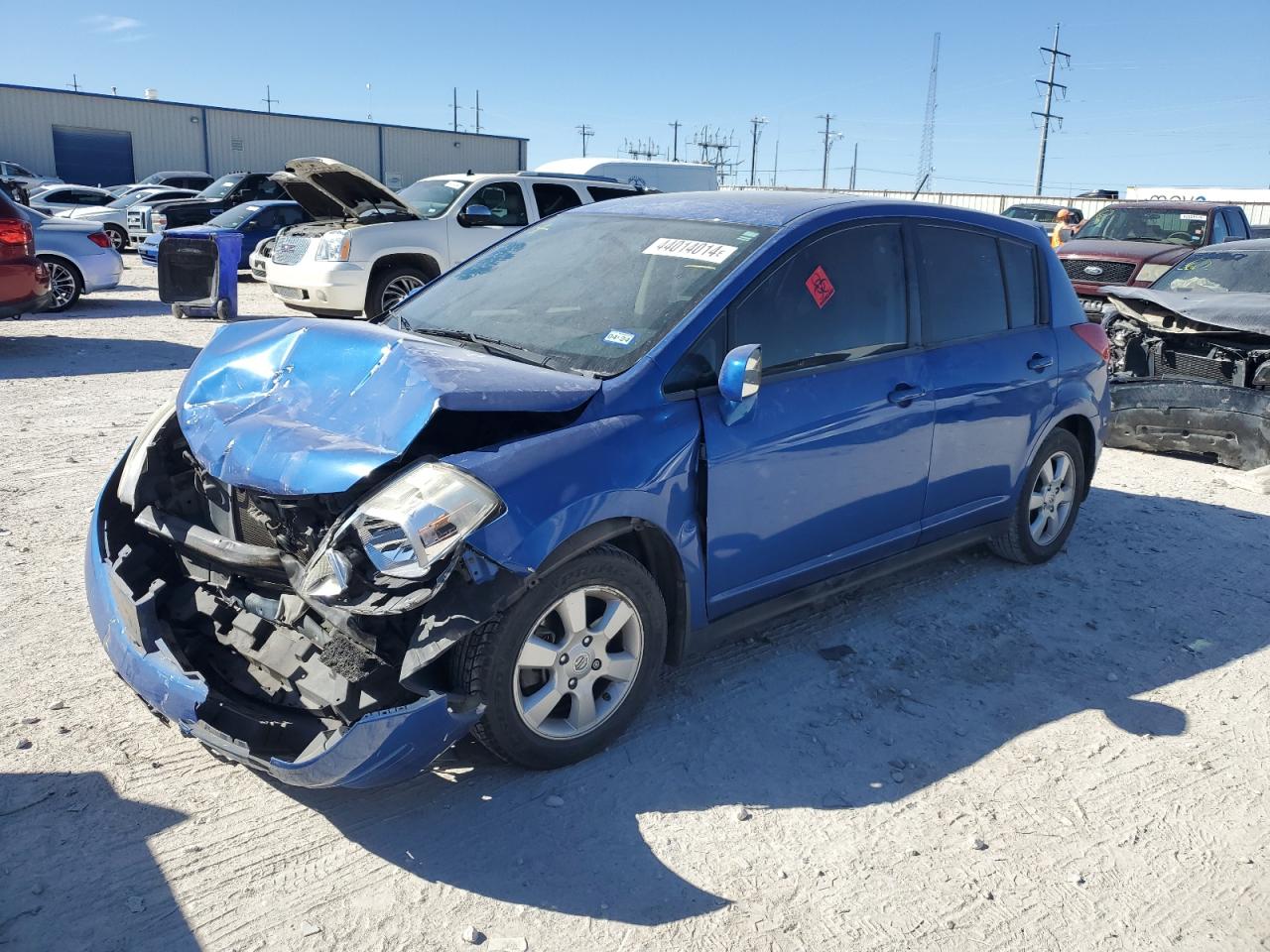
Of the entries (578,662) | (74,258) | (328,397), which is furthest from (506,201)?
(578,662)

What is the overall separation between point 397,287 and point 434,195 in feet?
4.97

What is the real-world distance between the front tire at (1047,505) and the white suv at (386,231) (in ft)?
22.2

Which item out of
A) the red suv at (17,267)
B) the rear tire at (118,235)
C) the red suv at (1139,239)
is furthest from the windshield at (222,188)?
the red suv at (1139,239)

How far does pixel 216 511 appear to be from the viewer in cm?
331

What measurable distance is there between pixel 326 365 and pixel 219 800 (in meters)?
1.40

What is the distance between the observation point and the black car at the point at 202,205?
781 inches

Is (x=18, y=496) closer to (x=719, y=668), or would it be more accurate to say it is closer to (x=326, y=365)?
(x=326, y=365)

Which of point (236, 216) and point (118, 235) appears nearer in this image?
point (236, 216)

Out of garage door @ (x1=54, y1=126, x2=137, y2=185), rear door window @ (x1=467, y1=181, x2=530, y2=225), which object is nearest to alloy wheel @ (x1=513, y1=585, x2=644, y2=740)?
rear door window @ (x1=467, y1=181, x2=530, y2=225)

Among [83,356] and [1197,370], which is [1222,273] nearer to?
[1197,370]

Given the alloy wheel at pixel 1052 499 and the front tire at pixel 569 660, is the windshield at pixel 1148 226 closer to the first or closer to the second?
the alloy wheel at pixel 1052 499

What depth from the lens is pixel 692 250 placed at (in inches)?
153

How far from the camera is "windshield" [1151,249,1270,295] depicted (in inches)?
358

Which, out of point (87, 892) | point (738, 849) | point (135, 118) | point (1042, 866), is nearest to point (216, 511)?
point (87, 892)
